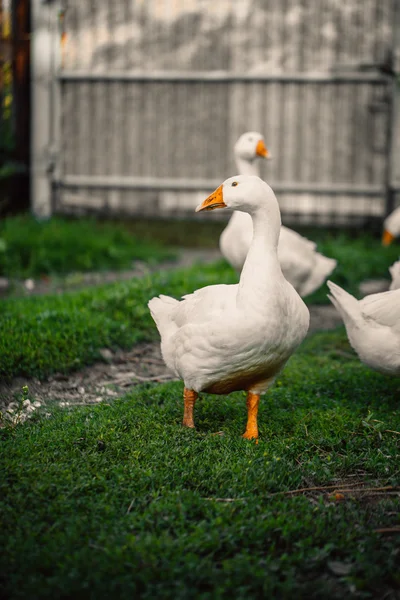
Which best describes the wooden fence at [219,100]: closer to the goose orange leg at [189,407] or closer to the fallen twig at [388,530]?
the goose orange leg at [189,407]

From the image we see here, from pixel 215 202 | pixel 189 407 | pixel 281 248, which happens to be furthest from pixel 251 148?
pixel 189 407

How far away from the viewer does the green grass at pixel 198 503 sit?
230cm

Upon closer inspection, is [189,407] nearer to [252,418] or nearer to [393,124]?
[252,418]

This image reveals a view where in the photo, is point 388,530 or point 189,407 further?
point 189,407

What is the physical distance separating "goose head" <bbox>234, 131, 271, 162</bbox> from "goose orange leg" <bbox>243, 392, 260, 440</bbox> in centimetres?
308

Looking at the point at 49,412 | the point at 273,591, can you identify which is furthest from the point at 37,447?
the point at 273,591

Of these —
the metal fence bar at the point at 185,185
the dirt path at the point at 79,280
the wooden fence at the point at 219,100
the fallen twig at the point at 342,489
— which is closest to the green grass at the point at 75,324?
the dirt path at the point at 79,280

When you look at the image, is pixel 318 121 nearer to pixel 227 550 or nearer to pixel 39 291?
pixel 39 291

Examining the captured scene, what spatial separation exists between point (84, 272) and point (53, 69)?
3.44m

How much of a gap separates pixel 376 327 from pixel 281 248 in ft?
5.86

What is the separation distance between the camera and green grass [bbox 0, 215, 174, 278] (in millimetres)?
7484

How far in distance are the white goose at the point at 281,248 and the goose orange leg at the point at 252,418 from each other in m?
2.06

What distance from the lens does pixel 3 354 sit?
14.1ft

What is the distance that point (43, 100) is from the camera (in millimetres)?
9594
